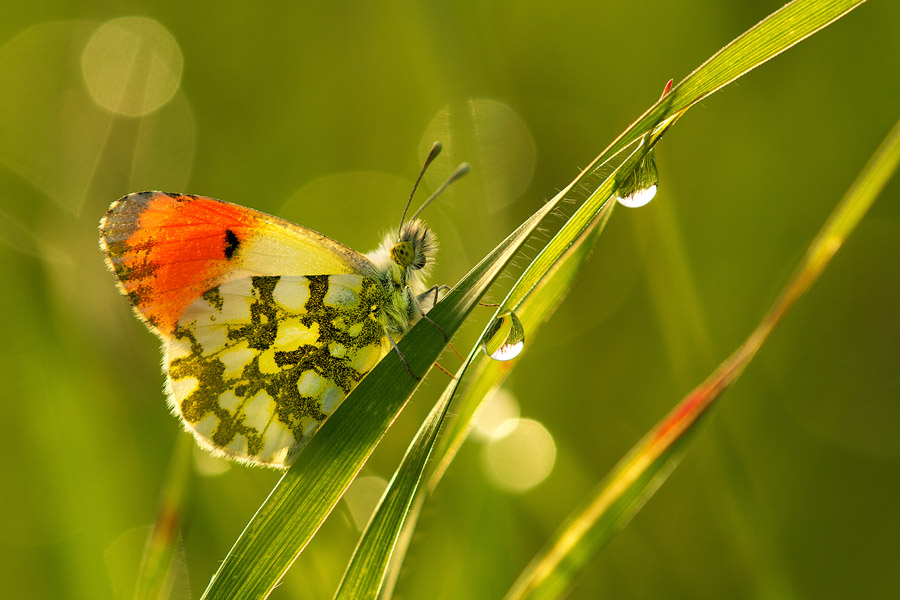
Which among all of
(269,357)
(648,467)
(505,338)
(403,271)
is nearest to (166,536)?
(269,357)

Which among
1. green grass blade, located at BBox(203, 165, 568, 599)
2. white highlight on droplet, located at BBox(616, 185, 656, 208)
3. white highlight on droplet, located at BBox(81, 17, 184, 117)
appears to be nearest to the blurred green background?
white highlight on droplet, located at BBox(81, 17, 184, 117)

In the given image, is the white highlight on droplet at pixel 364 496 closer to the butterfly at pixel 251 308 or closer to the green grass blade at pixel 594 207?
the butterfly at pixel 251 308

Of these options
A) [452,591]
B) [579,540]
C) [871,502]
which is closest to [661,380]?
[871,502]

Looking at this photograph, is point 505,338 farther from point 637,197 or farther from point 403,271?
point 403,271

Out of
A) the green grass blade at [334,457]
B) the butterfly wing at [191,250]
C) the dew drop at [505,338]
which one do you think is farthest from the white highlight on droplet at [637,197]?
the butterfly wing at [191,250]

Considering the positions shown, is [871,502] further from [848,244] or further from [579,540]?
[579,540]

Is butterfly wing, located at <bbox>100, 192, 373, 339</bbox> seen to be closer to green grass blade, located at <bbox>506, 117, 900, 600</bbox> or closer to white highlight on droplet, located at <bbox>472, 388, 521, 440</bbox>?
white highlight on droplet, located at <bbox>472, 388, 521, 440</bbox>
